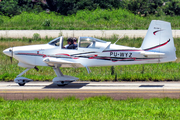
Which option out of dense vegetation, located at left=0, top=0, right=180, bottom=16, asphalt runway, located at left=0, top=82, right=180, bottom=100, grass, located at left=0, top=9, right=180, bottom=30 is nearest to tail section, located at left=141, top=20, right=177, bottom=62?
asphalt runway, located at left=0, top=82, right=180, bottom=100

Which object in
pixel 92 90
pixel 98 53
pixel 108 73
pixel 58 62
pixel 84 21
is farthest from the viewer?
pixel 84 21

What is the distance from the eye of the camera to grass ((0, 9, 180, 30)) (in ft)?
104

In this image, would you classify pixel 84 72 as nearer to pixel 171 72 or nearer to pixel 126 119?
pixel 171 72

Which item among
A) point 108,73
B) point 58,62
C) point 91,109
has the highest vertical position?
point 58,62

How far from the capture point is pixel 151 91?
11.1 meters

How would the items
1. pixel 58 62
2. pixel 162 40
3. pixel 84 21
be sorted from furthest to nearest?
pixel 84 21, pixel 58 62, pixel 162 40

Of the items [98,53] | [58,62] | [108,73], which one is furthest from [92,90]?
[108,73]

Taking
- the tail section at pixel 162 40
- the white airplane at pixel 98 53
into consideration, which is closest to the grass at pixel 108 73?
the white airplane at pixel 98 53

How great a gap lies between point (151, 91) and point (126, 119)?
4.19 meters

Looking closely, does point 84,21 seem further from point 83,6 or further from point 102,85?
point 102,85

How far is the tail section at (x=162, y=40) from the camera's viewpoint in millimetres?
11859

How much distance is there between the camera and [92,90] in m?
11.4

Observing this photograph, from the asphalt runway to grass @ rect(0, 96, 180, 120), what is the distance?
0.85 meters

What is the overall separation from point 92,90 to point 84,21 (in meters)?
23.0
